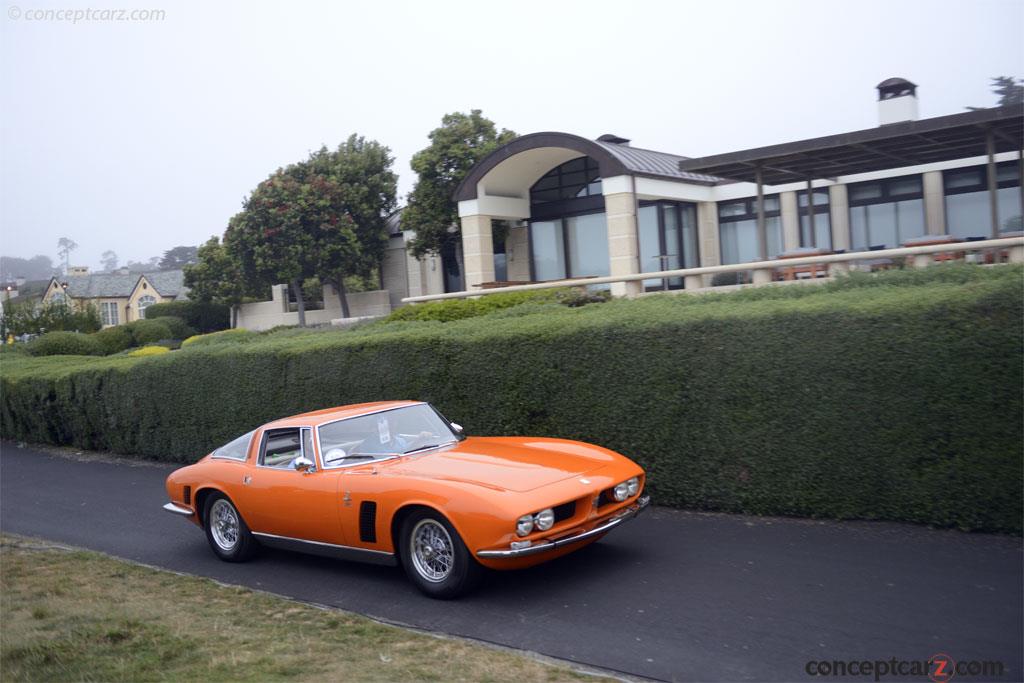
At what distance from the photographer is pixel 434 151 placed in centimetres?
2928

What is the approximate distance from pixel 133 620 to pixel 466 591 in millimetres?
2343

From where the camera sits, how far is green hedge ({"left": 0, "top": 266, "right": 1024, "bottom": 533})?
6793 millimetres

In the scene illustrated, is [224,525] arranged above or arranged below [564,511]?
below

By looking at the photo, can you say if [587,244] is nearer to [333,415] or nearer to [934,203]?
[934,203]

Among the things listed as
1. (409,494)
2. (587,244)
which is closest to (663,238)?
(587,244)

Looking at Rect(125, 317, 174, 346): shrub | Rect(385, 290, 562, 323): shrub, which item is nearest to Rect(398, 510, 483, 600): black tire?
Rect(385, 290, 562, 323): shrub

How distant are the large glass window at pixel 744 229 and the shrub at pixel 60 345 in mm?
19676

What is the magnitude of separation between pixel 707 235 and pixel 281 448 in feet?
64.5

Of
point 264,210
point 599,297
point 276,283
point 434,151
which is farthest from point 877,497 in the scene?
point 276,283

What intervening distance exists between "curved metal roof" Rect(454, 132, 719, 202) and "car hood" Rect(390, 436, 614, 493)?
14217 millimetres

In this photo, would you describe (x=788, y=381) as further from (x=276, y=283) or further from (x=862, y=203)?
(x=276, y=283)

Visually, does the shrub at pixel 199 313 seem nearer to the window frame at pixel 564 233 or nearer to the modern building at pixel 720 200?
the modern building at pixel 720 200

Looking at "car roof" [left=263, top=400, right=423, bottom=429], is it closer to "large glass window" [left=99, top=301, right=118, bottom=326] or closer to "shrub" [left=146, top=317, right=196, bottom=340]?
"shrub" [left=146, top=317, right=196, bottom=340]

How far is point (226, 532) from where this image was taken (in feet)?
27.4
